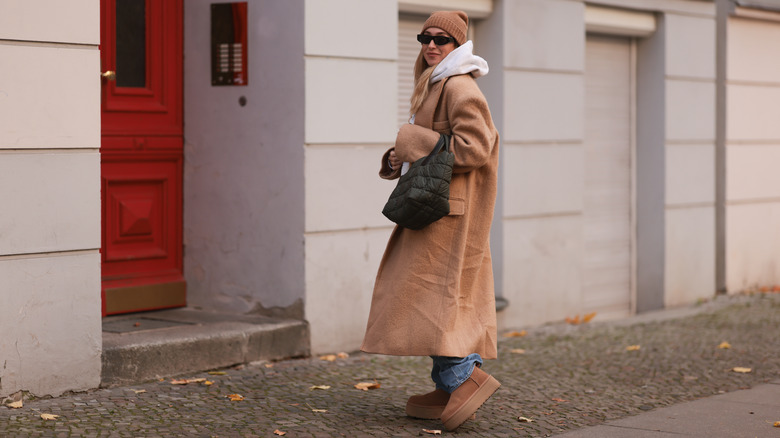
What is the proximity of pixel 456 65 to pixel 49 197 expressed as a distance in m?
2.19

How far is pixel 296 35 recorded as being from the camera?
7.22 metres

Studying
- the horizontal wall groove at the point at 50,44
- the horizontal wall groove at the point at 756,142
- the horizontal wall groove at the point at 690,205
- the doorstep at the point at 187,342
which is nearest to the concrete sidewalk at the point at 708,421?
the doorstep at the point at 187,342

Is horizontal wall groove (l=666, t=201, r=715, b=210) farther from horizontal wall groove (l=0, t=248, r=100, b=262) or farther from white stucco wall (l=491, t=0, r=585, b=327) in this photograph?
horizontal wall groove (l=0, t=248, r=100, b=262)

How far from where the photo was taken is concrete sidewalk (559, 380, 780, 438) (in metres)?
5.52

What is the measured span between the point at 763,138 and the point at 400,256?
25.0ft

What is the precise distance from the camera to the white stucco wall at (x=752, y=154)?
1144cm

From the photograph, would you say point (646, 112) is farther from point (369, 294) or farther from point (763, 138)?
point (369, 294)

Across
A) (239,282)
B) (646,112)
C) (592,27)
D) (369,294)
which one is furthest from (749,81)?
(239,282)

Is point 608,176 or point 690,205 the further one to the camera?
point 690,205

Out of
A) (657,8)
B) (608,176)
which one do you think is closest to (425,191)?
(608,176)

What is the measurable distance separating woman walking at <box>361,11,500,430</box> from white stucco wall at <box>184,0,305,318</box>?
189cm

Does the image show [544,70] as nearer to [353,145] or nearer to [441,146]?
[353,145]

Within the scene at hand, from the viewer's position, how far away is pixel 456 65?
17.5 feet

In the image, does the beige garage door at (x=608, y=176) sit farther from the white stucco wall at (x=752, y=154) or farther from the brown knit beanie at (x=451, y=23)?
the brown knit beanie at (x=451, y=23)
